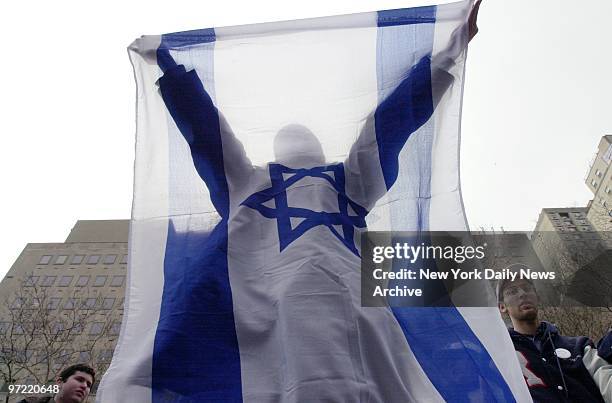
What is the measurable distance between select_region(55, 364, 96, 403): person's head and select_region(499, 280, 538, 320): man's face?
2669 millimetres

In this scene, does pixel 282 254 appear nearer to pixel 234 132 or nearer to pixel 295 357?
pixel 295 357

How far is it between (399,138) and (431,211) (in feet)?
1.50

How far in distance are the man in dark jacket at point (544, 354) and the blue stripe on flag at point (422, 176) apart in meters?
0.38

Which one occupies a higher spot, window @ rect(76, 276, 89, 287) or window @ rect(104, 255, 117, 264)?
window @ rect(104, 255, 117, 264)

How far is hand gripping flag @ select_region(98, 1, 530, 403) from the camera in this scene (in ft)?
7.55

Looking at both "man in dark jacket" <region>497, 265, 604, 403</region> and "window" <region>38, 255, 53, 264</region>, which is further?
"window" <region>38, 255, 53, 264</region>

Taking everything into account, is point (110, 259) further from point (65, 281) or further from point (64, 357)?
point (64, 357)

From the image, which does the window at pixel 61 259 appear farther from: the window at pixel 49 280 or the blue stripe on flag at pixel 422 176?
the blue stripe on flag at pixel 422 176

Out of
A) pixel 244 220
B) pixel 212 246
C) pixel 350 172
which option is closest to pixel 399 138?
pixel 350 172

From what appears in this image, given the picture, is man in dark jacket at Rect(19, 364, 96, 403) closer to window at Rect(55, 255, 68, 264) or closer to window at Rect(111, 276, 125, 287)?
window at Rect(111, 276, 125, 287)

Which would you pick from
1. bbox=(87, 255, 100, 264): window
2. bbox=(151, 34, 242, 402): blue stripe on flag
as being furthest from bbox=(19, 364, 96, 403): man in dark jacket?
bbox=(87, 255, 100, 264): window

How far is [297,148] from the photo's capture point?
3123 millimetres

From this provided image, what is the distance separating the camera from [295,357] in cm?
216

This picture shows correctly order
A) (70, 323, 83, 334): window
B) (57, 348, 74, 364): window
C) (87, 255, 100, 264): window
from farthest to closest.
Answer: (87, 255, 100, 264): window → (70, 323, 83, 334): window → (57, 348, 74, 364): window
